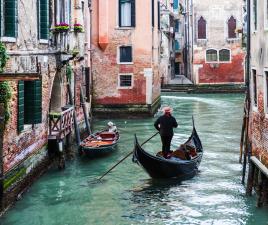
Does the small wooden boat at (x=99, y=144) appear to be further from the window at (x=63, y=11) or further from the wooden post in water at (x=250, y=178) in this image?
the wooden post in water at (x=250, y=178)

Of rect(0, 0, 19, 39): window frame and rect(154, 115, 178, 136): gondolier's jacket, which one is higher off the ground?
rect(0, 0, 19, 39): window frame

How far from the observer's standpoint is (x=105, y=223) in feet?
23.0

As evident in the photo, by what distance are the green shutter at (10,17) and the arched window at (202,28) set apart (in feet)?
80.1

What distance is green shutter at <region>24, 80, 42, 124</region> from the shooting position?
8.55 metres

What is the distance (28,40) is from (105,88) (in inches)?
399

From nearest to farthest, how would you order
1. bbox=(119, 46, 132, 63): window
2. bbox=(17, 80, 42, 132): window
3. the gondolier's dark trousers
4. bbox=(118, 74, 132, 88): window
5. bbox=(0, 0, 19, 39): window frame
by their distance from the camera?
1. bbox=(0, 0, 19, 39): window frame
2. bbox=(17, 80, 42, 132): window
3. the gondolier's dark trousers
4. bbox=(119, 46, 132, 63): window
5. bbox=(118, 74, 132, 88): window

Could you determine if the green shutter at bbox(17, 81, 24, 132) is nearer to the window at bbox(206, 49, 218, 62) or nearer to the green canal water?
the green canal water

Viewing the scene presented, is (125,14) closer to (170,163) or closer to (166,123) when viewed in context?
(166,123)

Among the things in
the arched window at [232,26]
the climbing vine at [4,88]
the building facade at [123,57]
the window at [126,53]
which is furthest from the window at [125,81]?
the arched window at [232,26]

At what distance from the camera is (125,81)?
1880 cm

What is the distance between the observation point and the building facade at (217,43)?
30688 mm

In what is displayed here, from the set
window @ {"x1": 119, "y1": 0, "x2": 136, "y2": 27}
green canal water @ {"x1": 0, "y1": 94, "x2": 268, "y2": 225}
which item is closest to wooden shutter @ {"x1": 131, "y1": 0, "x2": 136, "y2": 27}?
window @ {"x1": 119, "y1": 0, "x2": 136, "y2": 27}

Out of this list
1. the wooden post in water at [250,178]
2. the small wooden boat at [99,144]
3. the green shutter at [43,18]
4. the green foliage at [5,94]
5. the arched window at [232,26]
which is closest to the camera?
the green foliage at [5,94]

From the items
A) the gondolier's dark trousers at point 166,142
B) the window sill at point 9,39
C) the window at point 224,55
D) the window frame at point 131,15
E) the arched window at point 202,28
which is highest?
the arched window at point 202,28
